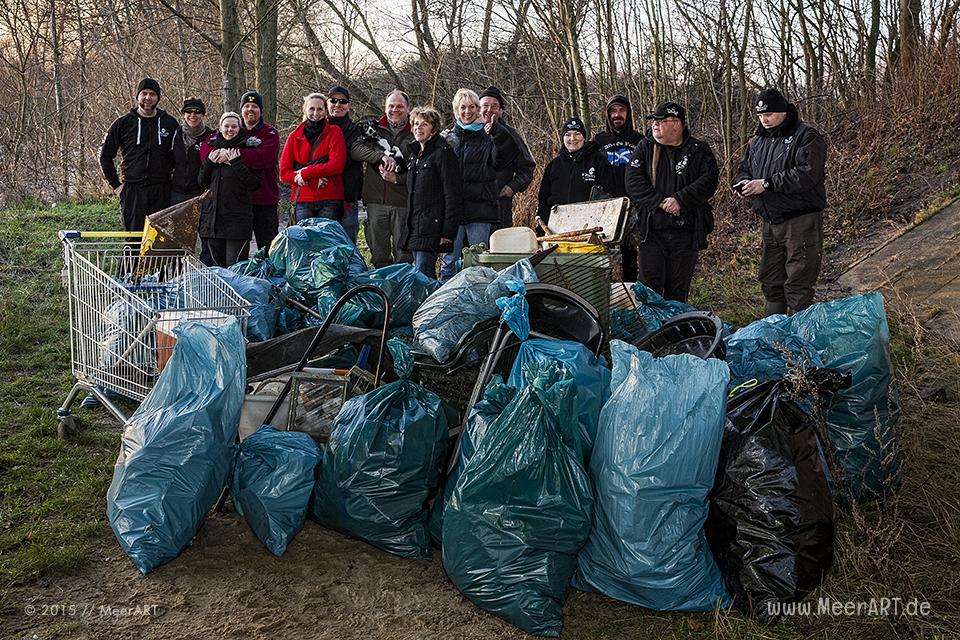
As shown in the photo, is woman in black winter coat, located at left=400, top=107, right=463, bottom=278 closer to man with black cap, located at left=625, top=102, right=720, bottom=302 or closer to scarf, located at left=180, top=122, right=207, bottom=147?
man with black cap, located at left=625, top=102, right=720, bottom=302

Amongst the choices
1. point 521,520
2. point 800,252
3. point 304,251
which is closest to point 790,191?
point 800,252

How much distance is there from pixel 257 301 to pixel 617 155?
3296mm

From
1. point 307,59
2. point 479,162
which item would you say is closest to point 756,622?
point 479,162

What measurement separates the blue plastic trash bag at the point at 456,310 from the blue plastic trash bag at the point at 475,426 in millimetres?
622

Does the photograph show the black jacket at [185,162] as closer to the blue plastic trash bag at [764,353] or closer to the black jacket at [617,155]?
the black jacket at [617,155]

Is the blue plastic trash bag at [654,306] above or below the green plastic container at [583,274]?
below

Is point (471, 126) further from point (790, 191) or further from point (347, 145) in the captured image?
point (790, 191)

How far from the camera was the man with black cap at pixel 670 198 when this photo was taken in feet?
18.7

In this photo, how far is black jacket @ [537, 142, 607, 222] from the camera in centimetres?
679

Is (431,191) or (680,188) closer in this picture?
(680,188)

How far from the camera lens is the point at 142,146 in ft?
23.5

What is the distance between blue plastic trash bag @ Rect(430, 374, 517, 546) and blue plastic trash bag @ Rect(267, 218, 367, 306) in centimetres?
252

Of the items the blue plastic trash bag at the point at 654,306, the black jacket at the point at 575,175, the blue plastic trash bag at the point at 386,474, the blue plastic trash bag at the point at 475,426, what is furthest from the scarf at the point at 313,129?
the blue plastic trash bag at the point at 475,426

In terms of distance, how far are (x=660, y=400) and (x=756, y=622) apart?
31.3 inches
